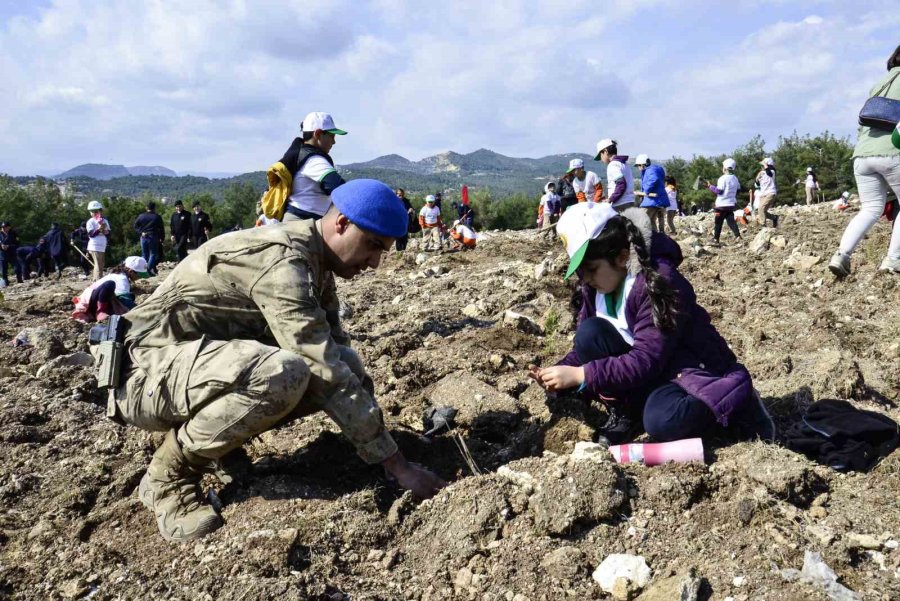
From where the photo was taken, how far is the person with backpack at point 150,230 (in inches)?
512

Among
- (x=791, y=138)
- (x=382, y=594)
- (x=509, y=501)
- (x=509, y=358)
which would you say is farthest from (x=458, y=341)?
(x=791, y=138)

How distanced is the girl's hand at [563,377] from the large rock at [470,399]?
25.8 inches

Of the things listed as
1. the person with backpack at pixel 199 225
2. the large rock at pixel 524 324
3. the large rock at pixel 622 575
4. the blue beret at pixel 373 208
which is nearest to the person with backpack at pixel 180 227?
the person with backpack at pixel 199 225

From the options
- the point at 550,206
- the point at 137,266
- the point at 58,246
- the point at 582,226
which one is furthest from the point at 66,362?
the point at 550,206

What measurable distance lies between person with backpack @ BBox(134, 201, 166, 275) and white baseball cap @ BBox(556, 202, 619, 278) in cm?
1204

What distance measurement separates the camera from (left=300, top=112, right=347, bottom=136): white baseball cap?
496 cm

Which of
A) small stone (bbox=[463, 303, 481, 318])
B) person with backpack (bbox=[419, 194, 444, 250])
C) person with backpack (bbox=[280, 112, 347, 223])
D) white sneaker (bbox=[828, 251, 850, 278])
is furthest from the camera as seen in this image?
person with backpack (bbox=[419, 194, 444, 250])

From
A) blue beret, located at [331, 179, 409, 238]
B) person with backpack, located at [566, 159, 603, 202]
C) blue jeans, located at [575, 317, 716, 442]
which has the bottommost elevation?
blue jeans, located at [575, 317, 716, 442]

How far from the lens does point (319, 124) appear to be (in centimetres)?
497

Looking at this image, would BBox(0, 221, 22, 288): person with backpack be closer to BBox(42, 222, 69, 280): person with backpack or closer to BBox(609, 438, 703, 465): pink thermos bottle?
BBox(42, 222, 69, 280): person with backpack

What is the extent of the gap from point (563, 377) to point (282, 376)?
1.11 m

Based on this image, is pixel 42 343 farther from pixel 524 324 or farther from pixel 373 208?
pixel 373 208

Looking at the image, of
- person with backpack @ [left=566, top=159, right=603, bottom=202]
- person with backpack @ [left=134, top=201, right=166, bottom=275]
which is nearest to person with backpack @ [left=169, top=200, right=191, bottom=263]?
person with backpack @ [left=134, top=201, right=166, bottom=275]

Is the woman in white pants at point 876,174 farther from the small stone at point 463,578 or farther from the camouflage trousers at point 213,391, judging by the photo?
the camouflage trousers at point 213,391
